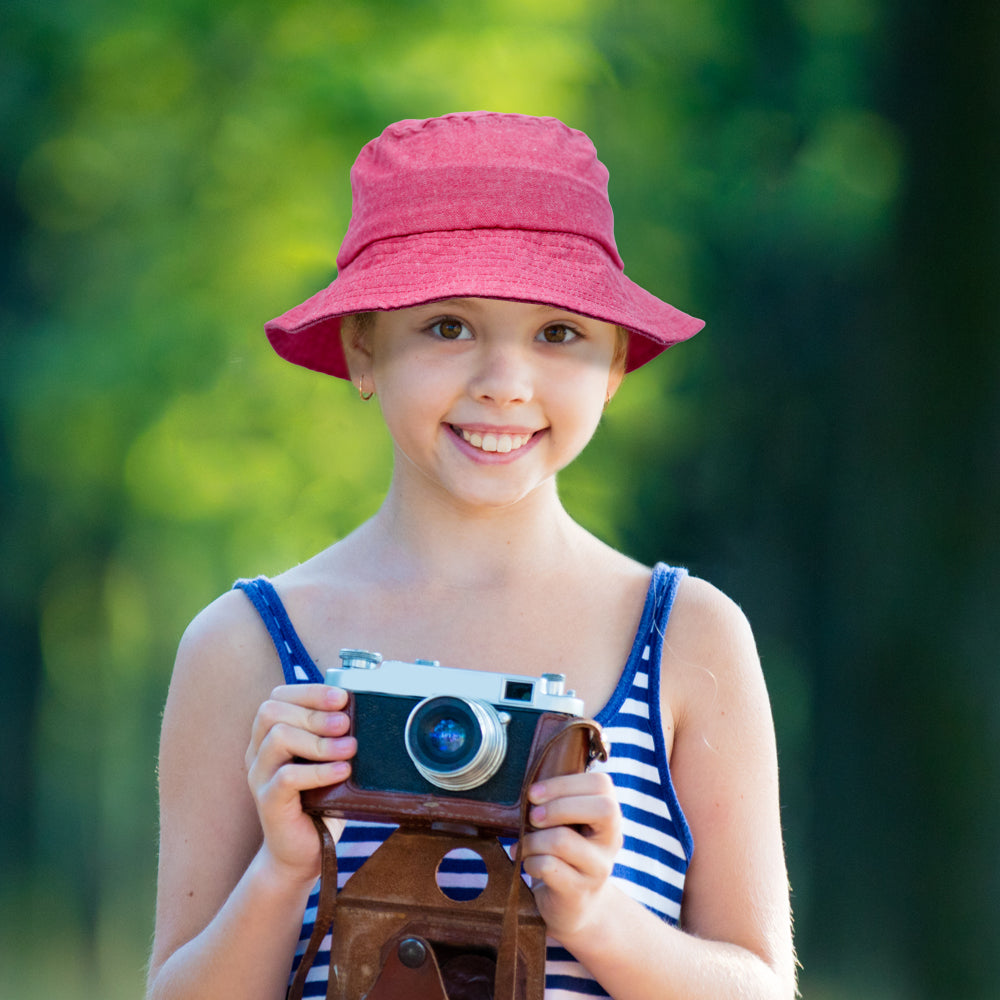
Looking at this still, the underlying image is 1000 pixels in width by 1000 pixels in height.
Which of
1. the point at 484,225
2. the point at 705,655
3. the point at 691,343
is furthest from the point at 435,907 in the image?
the point at 691,343

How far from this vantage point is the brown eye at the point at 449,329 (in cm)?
172

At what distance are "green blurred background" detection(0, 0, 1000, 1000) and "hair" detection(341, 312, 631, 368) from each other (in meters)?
2.41

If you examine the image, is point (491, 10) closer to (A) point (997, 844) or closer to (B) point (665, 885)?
(A) point (997, 844)

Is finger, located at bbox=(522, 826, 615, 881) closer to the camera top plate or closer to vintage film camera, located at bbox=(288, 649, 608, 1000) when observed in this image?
vintage film camera, located at bbox=(288, 649, 608, 1000)

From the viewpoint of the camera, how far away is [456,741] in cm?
146

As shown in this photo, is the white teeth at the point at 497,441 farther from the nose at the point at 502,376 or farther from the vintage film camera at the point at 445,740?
the vintage film camera at the point at 445,740

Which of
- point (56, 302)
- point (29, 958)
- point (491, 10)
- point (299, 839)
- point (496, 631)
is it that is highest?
point (491, 10)

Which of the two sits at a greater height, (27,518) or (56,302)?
(56,302)

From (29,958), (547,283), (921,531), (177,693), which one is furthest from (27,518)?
(547,283)

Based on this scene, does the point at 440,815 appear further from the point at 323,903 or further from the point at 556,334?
the point at 556,334

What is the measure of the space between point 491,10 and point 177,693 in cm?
310

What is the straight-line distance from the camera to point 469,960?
1.50 metres

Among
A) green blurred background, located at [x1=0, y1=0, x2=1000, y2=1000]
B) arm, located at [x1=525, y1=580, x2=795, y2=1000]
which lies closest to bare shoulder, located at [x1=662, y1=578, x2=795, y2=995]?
arm, located at [x1=525, y1=580, x2=795, y2=1000]

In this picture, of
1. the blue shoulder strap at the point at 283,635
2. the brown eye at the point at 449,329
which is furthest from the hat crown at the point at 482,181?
the blue shoulder strap at the point at 283,635
